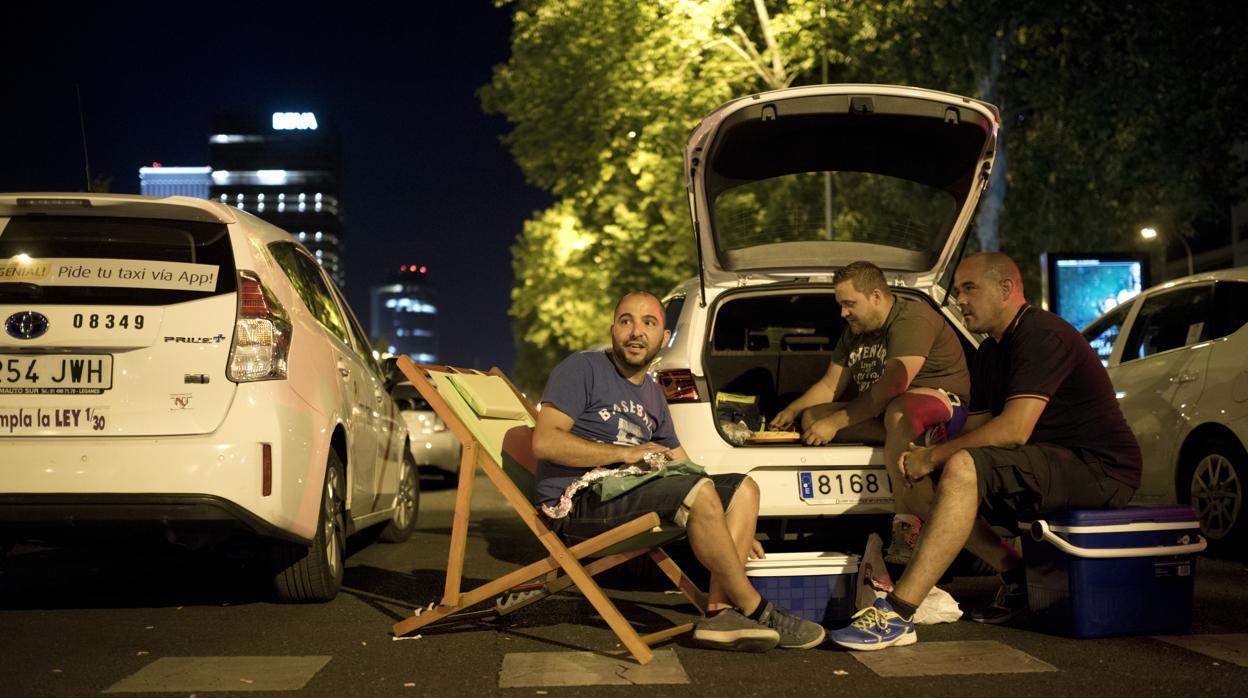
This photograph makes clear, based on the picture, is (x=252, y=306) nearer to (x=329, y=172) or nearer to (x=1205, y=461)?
(x=1205, y=461)

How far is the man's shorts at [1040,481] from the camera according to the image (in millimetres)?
5609

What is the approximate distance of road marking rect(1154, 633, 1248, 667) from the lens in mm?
4949

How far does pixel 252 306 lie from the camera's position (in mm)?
5992

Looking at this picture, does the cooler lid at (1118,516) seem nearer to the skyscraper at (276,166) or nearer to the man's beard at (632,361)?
the man's beard at (632,361)

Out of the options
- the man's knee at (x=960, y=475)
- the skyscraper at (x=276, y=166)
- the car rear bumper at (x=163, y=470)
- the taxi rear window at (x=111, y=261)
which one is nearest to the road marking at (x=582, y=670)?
the man's knee at (x=960, y=475)

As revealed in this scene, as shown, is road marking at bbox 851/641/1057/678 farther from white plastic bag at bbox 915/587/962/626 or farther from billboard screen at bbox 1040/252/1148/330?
billboard screen at bbox 1040/252/1148/330

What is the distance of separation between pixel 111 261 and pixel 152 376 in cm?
59

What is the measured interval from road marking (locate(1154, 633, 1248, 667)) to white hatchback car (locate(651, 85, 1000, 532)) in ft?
5.27

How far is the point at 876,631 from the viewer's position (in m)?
5.26

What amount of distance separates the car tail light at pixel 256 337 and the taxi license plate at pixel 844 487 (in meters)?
2.47

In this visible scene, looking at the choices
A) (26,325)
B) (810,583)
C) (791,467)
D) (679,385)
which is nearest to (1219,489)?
(791,467)

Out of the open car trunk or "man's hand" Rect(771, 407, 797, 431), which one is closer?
"man's hand" Rect(771, 407, 797, 431)

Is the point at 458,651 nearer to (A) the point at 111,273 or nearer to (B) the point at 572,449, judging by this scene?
(B) the point at 572,449

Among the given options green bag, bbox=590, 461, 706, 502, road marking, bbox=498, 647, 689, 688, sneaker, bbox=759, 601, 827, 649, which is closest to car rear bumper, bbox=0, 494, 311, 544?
road marking, bbox=498, 647, 689, 688
